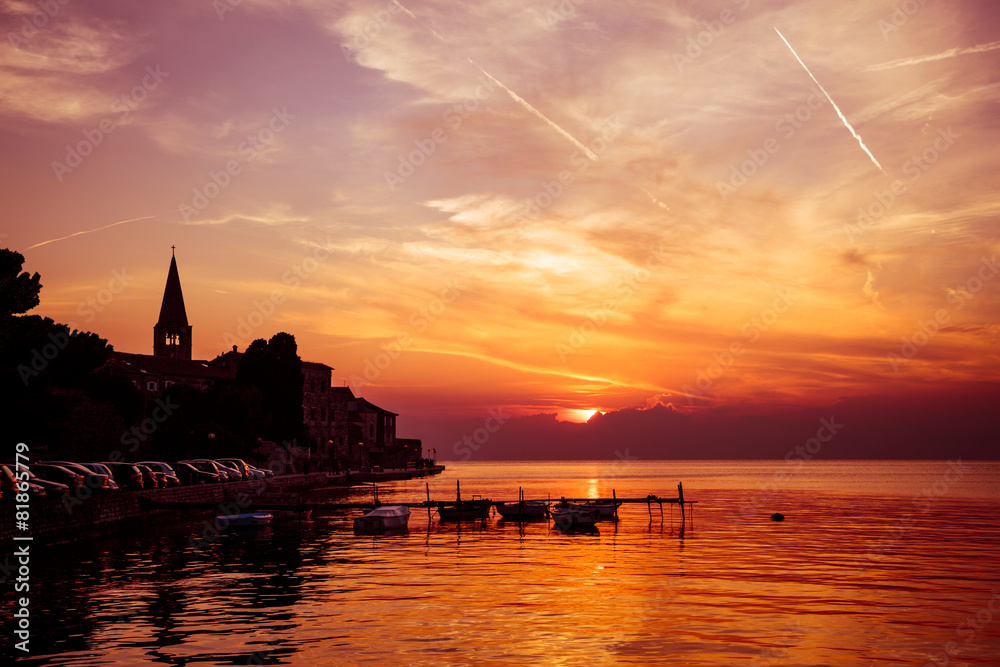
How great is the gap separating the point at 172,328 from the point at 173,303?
479 cm

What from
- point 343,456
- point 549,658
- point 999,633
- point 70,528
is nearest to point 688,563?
point 999,633

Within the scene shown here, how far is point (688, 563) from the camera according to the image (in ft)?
143

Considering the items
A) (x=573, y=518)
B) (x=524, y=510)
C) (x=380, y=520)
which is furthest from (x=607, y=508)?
(x=380, y=520)

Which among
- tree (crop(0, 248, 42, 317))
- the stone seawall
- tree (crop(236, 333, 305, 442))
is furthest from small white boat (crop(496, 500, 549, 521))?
tree (crop(236, 333, 305, 442))

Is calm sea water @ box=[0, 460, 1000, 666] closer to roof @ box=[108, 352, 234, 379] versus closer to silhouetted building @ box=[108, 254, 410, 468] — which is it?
silhouetted building @ box=[108, 254, 410, 468]

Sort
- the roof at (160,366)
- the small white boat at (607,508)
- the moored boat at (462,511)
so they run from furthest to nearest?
the roof at (160,366) < the small white boat at (607,508) < the moored boat at (462,511)

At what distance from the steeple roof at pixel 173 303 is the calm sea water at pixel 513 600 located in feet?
387

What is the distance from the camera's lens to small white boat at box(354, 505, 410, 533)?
194ft

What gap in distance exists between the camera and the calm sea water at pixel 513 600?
23.5 metres

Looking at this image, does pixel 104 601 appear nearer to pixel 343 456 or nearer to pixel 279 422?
pixel 279 422

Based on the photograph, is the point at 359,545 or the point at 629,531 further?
the point at 629,531

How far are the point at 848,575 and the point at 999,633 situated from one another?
41.9 ft

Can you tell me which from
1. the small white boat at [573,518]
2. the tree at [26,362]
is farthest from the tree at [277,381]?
the small white boat at [573,518]

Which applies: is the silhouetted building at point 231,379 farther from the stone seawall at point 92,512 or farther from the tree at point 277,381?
the stone seawall at point 92,512
